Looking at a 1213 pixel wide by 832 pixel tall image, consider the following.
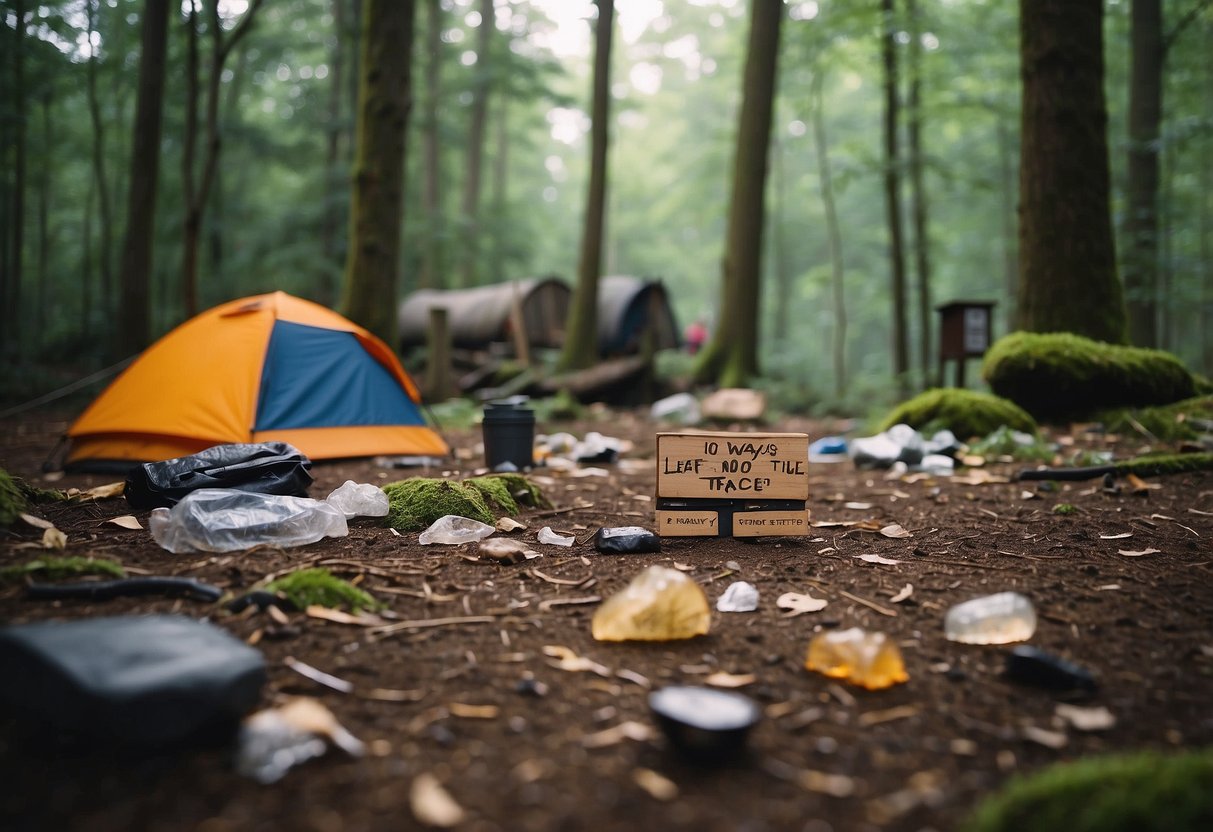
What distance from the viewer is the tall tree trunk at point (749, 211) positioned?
10.7m

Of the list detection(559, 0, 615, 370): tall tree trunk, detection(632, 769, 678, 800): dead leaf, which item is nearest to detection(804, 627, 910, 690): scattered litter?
detection(632, 769, 678, 800): dead leaf

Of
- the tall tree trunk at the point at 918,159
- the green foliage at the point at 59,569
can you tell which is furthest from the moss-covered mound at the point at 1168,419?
the green foliage at the point at 59,569

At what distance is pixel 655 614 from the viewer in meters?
2.07

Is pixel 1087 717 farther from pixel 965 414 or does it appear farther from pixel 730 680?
pixel 965 414

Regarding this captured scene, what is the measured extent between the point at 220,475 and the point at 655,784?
2.73 metres

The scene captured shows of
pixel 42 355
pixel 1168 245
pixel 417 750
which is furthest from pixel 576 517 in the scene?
pixel 42 355

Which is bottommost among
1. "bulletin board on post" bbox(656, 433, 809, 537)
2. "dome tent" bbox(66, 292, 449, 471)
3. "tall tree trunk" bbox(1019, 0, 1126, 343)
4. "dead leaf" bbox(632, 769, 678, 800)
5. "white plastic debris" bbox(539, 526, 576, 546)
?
"dead leaf" bbox(632, 769, 678, 800)

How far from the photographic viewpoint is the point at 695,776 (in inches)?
55.0

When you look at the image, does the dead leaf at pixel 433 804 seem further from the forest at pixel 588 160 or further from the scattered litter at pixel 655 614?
the forest at pixel 588 160

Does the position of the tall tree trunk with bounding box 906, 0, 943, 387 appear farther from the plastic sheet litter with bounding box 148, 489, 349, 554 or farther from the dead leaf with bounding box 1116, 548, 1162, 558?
the plastic sheet litter with bounding box 148, 489, 349, 554

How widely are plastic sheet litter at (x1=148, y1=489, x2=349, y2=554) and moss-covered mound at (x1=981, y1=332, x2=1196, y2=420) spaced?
5.37 metres

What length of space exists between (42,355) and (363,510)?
1531 centimetres

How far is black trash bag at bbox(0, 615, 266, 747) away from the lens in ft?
4.58

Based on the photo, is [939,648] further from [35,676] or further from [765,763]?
[35,676]
